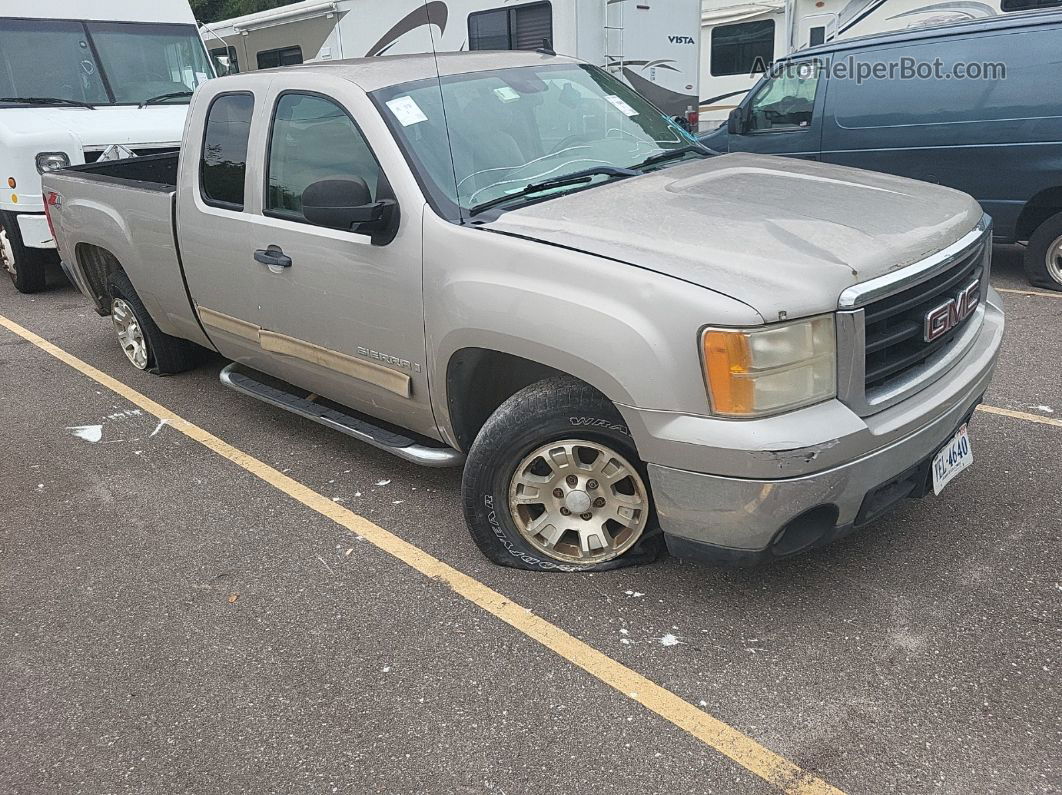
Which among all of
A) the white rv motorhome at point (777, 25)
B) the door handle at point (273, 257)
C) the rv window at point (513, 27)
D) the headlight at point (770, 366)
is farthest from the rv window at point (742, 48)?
the headlight at point (770, 366)

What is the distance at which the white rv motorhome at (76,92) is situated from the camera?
776 centimetres

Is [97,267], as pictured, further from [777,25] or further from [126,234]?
[777,25]

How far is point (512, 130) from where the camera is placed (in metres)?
3.69

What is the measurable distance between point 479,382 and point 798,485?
1344 mm

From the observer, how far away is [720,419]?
8.59ft

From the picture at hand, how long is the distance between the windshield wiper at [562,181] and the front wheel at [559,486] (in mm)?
719

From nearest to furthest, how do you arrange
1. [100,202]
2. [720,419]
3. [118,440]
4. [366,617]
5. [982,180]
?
1. [720,419]
2. [366,617]
3. [118,440]
4. [100,202]
5. [982,180]

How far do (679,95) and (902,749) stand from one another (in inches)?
386

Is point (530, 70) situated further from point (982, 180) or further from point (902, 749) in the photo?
point (982, 180)

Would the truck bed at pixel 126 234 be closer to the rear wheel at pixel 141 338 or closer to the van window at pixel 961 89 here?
the rear wheel at pixel 141 338

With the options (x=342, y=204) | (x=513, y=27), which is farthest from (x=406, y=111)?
(x=513, y=27)

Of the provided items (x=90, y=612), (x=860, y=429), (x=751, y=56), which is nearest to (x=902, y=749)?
(x=860, y=429)

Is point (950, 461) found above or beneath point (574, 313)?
beneath

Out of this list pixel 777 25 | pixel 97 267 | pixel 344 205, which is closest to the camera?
pixel 344 205
